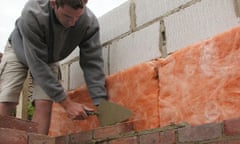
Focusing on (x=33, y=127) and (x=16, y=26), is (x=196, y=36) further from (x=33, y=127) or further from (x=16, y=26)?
(x=16, y=26)

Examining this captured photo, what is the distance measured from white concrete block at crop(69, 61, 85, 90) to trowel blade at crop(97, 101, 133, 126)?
513mm

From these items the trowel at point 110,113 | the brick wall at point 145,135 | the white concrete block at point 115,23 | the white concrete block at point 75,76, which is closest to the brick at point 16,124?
the brick wall at point 145,135

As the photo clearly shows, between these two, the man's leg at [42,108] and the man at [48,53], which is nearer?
the man at [48,53]

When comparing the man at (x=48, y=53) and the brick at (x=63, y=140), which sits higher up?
the man at (x=48, y=53)

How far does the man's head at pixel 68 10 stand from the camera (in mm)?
2113

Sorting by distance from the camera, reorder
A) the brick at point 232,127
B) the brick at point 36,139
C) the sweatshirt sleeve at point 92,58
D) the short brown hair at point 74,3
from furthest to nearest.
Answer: the sweatshirt sleeve at point 92,58 < the short brown hair at point 74,3 < the brick at point 36,139 < the brick at point 232,127

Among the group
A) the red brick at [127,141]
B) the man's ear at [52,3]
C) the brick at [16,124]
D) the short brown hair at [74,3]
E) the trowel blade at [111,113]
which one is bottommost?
the red brick at [127,141]

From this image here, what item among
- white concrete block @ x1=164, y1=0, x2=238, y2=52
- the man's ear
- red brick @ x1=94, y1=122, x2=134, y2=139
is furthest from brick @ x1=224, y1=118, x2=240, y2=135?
the man's ear

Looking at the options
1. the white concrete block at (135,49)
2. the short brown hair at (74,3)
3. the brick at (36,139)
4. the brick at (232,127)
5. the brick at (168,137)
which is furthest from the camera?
the white concrete block at (135,49)

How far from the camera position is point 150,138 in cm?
194

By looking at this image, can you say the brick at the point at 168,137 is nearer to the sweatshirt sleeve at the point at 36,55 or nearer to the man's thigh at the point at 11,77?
the sweatshirt sleeve at the point at 36,55

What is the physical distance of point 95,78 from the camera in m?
2.42

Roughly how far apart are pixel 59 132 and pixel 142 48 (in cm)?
89

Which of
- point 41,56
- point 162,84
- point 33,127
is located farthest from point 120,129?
point 41,56
